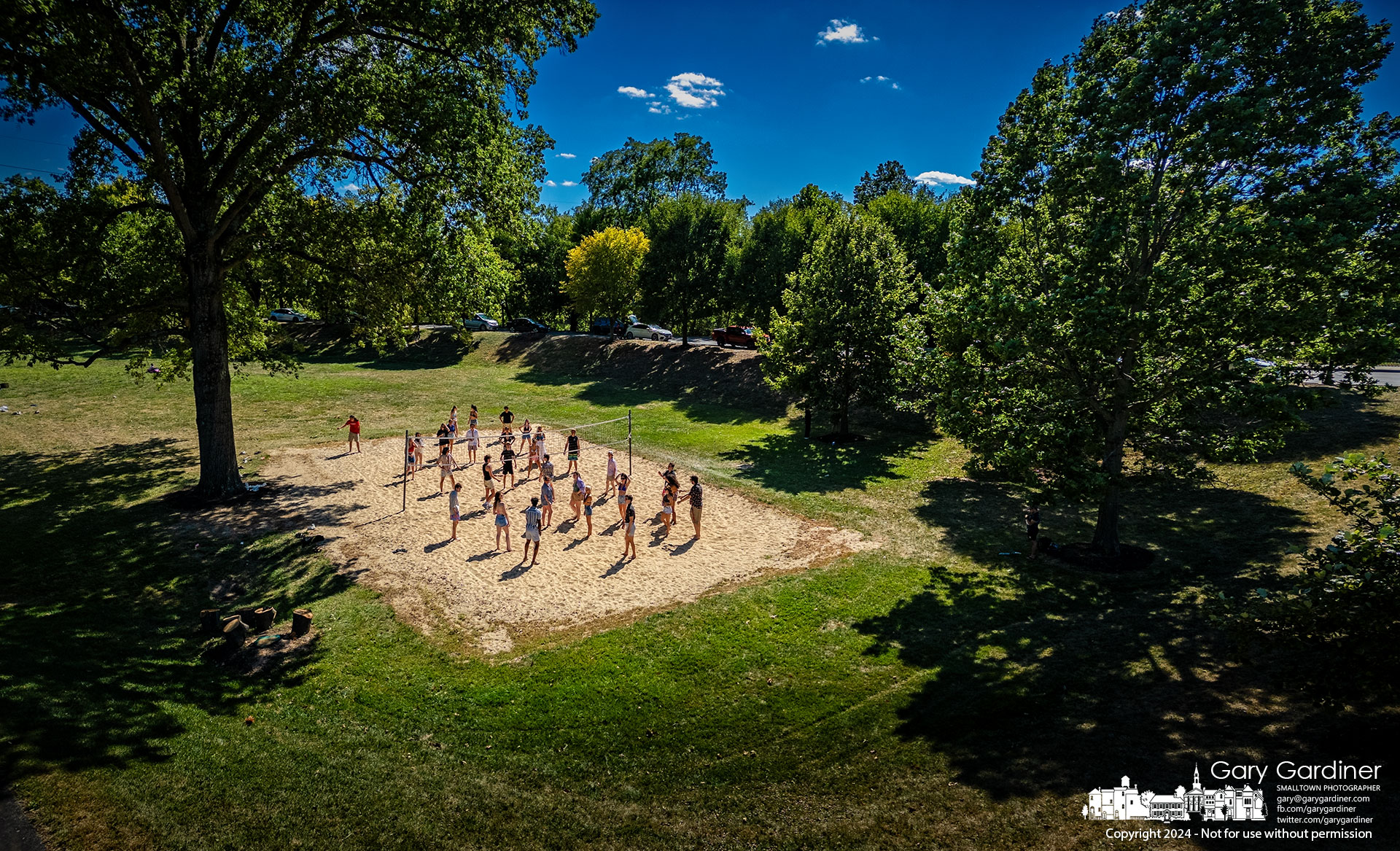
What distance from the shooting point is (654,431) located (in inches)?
1226

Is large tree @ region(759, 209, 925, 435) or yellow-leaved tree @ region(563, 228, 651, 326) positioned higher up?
yellow-leaved tree @ region(563, 228, 651, 326)

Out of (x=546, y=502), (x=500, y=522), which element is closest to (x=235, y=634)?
(x=500, y=522)

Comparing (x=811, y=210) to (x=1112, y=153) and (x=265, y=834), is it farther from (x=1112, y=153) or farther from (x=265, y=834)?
(x=265, y=834)

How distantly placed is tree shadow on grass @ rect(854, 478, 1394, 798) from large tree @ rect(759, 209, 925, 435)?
1198 cm

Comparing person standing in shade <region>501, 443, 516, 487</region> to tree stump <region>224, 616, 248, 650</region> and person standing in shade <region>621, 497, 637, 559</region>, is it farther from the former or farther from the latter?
tree stump <region>224, 616, 248, 650</region>

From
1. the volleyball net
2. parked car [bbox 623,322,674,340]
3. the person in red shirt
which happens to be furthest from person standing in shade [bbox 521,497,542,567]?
parked car [bbox 623,322,674,340]

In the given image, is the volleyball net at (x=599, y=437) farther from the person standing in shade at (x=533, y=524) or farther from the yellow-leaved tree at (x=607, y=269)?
the yellow-leaved tree at (x=607, y=269)

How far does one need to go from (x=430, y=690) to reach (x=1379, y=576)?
41.6ft

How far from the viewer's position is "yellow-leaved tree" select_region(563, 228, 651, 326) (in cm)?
4475

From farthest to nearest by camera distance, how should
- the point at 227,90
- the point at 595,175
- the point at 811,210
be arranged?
the point at 595,175
the point at 811,210
the point at 227,90

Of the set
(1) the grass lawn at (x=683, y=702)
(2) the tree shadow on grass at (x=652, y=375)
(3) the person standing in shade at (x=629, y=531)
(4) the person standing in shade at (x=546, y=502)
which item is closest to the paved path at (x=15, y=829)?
(1) the grass lawn at (x=683, y=702)

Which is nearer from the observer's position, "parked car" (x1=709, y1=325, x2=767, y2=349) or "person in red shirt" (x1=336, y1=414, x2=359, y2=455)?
"person in red shirt" (x1=336, y1=414, x2=359, y2=455)

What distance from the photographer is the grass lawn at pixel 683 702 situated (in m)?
7.82

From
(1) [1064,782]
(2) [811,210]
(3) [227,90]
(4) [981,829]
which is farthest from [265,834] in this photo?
(2) [811,210]
